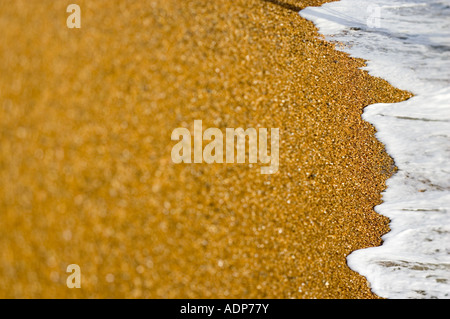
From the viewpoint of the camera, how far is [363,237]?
326cm

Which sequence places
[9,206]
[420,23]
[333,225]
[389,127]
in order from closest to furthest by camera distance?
[9,206], [333,225], [389,127], [420,23]

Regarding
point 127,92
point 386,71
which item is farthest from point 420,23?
point 127,92

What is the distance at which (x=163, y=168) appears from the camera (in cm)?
245

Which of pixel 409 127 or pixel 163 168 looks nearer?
pixel 163 168

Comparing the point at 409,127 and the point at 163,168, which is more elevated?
the point at 409,127

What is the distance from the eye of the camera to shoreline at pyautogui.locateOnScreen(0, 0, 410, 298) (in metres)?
2.19

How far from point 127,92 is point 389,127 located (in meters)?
2.84

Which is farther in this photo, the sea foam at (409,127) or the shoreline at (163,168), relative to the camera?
the sea foam at (409,127)

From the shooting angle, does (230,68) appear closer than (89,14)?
No

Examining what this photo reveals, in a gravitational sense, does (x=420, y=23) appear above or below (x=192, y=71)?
above

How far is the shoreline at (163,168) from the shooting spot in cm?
219

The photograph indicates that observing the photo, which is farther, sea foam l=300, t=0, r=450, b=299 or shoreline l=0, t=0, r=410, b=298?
sea foam l=300, t=0, r=450, b=299
